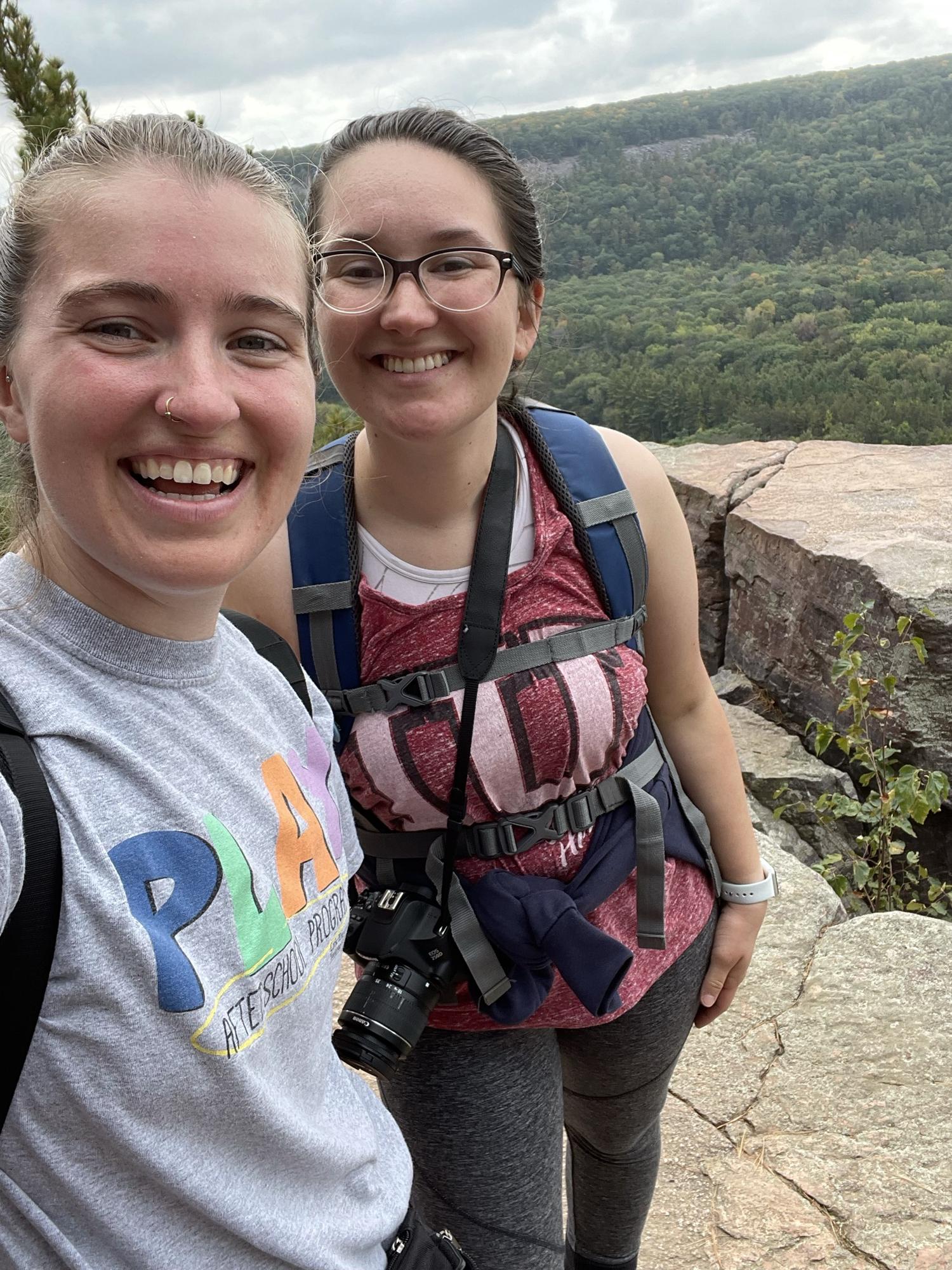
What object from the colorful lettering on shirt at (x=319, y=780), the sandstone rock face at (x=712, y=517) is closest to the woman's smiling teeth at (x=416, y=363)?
the colorful lettering on shirt at (x=319, y=780)

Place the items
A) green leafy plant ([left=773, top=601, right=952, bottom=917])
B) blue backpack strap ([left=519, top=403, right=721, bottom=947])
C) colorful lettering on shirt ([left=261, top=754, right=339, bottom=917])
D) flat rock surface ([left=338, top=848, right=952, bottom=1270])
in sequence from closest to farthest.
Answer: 1. colorful lettering on shirt ([left=261, top=754, right=339, bottom=917])
2. blue backpack strap ([left=519, top=403, right=721, bottom=947])
3. flat rock surface ([left=338, top=848, right=952, bottom=1270])
4. green leafy plant ([left=773, top=601, right=952, bottom=917])

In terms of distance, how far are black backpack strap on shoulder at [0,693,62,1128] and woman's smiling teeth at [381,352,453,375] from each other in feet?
2.51

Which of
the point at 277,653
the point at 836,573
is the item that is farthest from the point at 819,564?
the point at 277,653

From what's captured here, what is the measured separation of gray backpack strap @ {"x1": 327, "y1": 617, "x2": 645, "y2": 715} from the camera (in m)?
1.29

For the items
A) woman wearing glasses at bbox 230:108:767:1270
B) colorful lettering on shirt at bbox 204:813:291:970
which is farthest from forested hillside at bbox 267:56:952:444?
colorful lettering on shirt at bbox 204:813:291:970

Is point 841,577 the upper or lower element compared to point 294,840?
lower

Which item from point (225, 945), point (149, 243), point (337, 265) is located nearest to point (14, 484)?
point (149, 243)

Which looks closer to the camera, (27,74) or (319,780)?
(319,780)

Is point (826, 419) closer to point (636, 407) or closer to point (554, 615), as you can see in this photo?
point (636, 407)

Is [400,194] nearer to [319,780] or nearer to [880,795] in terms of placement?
[319,780]

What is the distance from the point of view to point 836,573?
14.4 ft

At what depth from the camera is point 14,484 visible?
89 cm

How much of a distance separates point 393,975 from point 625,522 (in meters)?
0.64

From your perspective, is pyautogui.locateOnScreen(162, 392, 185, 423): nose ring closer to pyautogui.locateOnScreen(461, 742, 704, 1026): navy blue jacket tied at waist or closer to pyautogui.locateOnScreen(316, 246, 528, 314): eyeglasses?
pyautogui.locateOnScreen(316, 246, 528, 314): eyeglasses
